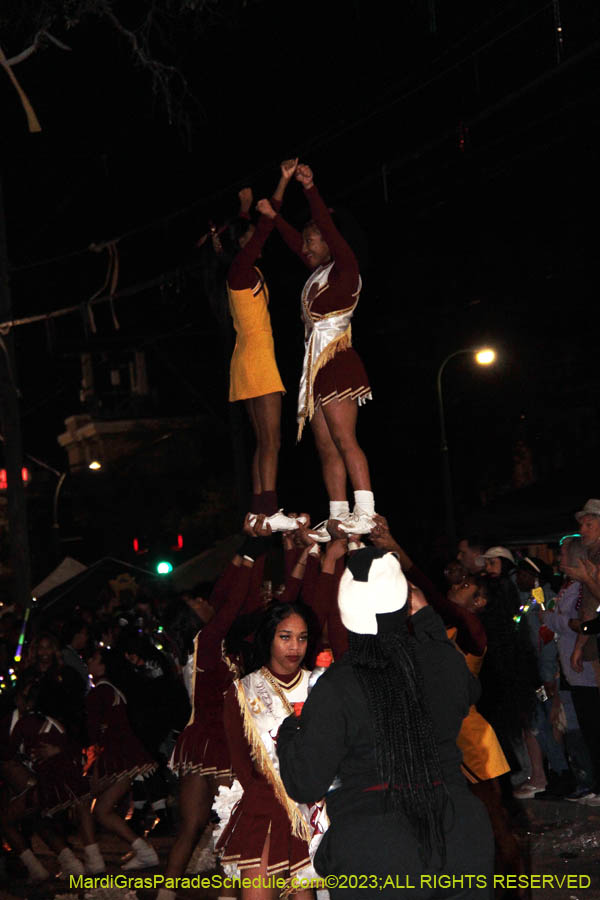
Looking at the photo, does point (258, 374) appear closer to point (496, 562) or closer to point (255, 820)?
point (255, 820)

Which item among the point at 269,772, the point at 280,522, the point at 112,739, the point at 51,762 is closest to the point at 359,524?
the point at 280,522

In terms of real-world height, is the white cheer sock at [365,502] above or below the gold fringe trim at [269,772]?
above

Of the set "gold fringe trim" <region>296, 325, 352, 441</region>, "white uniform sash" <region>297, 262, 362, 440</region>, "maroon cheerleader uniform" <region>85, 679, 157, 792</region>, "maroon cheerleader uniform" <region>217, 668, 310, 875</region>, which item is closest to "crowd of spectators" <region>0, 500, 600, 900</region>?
"maroon cheerleader uniform" <region>85, 679, 157, 792</region>

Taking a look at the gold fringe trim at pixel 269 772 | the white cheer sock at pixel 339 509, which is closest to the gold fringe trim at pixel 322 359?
the white cheer sock at pixel 339 509

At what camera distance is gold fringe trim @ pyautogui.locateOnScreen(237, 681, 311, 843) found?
4980 mm

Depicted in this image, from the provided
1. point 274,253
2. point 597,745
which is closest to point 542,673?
point 597,745

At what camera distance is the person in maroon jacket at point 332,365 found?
20.1 ft

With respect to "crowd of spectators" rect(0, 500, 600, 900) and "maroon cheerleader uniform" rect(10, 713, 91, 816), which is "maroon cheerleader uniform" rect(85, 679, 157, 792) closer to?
"crowd of spectators" rect(0, 500, 600, 900)

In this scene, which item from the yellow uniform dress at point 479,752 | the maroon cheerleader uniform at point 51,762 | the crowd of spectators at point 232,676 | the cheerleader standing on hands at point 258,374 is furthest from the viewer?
the maroon cheerleader uniform at point 51,762

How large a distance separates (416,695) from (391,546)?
2.18 metres

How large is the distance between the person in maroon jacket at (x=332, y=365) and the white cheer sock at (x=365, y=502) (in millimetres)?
13

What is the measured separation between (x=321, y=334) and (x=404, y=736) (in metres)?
3.11

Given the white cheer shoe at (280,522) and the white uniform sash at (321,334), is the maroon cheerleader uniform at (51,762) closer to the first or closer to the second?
the white cheer shoe at (280,522)

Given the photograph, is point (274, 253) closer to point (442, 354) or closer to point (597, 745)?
point (442, 354)
